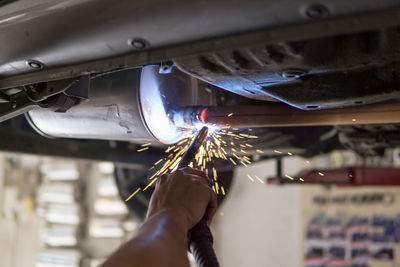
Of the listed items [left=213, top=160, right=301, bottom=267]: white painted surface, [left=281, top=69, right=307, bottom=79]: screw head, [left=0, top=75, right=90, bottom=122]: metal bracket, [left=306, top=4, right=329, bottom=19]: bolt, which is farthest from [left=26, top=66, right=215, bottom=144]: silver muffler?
[left=213, top=160, right=301, bottom=267]: white painted surface

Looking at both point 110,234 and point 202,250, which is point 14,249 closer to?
point 110,234

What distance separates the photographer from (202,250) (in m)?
0.96

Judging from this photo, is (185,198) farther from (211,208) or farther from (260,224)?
(260,224)

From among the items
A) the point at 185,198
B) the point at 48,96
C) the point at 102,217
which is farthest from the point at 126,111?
the point at 102,217

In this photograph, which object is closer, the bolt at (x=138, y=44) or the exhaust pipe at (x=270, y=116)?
the bolt at (x=138, y=44)

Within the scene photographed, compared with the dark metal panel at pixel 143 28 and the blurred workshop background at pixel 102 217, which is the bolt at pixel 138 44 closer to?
the dark metal panel at pixel 143 28

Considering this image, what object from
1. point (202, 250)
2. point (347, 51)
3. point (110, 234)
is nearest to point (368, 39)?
point (347, 51)

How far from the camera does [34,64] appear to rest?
1.07m

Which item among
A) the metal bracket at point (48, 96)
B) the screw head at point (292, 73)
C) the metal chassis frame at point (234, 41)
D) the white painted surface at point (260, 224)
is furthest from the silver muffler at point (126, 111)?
the white painted surface at point (260, 224)

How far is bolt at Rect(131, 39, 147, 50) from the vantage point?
0.89 meters

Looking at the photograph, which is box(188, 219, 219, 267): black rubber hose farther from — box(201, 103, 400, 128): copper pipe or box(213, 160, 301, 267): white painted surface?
box(213, 160, 301, 267): white painted surface

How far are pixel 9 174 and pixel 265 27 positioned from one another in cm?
548

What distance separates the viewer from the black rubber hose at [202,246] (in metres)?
0.94

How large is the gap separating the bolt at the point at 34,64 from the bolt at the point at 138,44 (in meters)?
0.29
